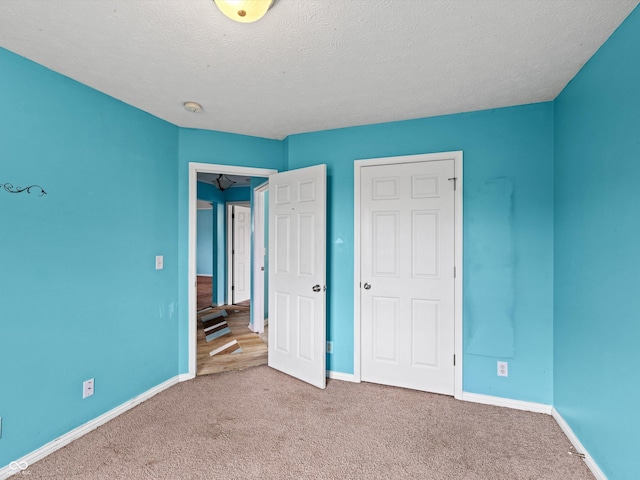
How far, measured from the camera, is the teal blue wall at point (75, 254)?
5.74 feet

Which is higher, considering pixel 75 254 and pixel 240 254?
pixel 75 254

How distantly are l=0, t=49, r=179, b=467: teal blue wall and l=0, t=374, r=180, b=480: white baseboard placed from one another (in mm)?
33

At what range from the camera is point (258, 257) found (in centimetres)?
433

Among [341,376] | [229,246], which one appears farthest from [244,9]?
[229,246]

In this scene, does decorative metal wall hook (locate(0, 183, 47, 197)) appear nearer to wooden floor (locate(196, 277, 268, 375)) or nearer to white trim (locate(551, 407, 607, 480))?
wooden floor (locate(196, 277, 268, 375))

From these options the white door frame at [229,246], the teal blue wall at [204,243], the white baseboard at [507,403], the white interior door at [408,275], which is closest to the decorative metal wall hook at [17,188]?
the white interior door at [408,275]

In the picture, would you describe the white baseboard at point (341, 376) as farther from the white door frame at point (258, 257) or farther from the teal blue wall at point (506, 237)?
the white door frame at point (258, 257)

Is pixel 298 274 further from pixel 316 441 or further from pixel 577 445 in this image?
pixel 577 445

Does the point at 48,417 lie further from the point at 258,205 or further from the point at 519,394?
the point at 519,394

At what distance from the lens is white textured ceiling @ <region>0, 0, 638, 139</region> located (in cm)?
141

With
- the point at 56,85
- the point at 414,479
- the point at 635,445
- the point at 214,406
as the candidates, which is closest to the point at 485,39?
the point at 635,445

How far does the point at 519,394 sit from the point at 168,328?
9.70 ft

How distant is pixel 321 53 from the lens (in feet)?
5.73

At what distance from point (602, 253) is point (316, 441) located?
2.01 m
